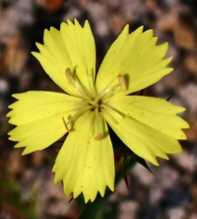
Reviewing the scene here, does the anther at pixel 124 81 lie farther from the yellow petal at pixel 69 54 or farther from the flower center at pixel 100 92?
the yellow petal at pixel 69 54

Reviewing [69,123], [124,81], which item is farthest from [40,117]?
[124,81]

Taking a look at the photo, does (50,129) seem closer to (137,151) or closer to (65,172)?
(65,172)

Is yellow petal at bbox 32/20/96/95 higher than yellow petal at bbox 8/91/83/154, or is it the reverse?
yellow petal at bbox 32/20/96/95

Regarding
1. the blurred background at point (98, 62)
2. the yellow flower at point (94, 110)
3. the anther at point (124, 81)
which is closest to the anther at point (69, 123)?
the yellow flower at point (94, 110)

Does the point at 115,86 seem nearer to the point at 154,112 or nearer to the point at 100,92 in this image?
the point at 100,92

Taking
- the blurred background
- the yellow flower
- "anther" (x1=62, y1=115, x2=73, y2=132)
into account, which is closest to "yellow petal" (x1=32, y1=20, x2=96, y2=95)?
the yellow flower

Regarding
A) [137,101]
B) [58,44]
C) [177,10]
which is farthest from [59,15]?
[137,101]

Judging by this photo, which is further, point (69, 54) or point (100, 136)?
point (69, 54)

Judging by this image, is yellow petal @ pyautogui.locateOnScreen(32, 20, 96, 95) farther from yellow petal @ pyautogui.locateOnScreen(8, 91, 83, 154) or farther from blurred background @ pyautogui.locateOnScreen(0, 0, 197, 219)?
blurred background @ pyautogui.locateOnScreen(0, 0, 197, 219)
